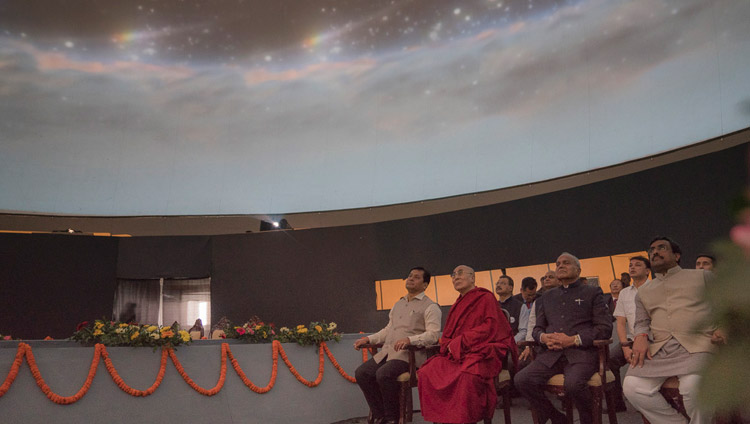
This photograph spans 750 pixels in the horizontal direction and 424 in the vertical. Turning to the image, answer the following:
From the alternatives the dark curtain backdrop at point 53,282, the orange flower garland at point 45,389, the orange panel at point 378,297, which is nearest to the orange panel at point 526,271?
the orange panel at point 378,297

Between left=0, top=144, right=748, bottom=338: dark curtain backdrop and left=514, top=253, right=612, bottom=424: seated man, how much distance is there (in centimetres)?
466

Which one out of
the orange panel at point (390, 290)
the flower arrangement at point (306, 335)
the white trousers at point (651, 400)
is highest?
the orange panel at point (390, 290)

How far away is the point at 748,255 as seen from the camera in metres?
0.43

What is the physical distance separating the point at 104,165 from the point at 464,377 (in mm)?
11590

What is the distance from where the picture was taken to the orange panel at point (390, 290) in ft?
Answer: 35.7

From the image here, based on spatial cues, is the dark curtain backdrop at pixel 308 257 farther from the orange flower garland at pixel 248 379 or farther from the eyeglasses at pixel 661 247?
the orange flower garland at pixel 248 379

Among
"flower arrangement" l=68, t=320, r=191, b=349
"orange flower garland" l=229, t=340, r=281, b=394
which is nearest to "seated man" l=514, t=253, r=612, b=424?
"orange flower garland" l=229, t=340, r=281, b=394

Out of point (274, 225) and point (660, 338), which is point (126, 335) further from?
point (274, 225)

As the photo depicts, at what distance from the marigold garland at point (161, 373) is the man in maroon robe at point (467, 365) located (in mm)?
1704

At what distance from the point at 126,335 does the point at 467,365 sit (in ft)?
8.89

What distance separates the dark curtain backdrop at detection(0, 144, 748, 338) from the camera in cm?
880

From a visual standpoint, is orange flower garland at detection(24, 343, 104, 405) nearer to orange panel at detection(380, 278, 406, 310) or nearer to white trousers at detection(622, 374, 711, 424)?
white trousers at detection(622, 374, 711, 424)

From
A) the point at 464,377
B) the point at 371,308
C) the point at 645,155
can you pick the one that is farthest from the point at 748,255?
the point at 371,308

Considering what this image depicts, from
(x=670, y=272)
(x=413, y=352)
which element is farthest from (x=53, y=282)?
(x=670, y=272)
